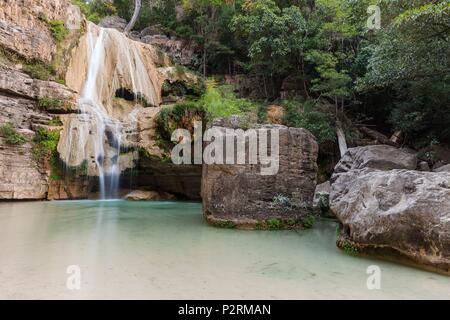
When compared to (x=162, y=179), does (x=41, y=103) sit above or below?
above

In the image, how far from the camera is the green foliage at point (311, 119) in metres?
12.4

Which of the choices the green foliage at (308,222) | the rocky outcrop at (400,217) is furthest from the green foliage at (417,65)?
the green foliage at (308,222)

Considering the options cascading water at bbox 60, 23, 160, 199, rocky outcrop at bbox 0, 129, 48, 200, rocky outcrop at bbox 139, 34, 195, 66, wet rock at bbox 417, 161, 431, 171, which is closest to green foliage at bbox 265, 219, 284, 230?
wet rock at bbox 417, 161, 431, 171

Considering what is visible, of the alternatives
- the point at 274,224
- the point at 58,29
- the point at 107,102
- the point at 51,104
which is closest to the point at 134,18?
the point at 58,29

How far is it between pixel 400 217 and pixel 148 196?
10403mm

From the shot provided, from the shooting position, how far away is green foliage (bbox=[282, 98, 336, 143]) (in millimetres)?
12398

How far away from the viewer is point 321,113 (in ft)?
43.0

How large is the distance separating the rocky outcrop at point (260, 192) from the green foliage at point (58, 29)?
10390mm

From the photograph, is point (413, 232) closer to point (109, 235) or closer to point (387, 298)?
point (387, 298)

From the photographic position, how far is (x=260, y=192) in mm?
6297

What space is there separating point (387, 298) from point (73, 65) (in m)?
14.6

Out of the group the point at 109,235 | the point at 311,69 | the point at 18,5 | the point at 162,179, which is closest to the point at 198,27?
the point at 311,69

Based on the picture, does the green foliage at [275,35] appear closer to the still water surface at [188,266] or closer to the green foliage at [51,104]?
the green foliage at [51,104]

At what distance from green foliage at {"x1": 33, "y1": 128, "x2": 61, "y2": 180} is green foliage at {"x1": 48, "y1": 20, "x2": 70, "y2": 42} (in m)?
4.55
